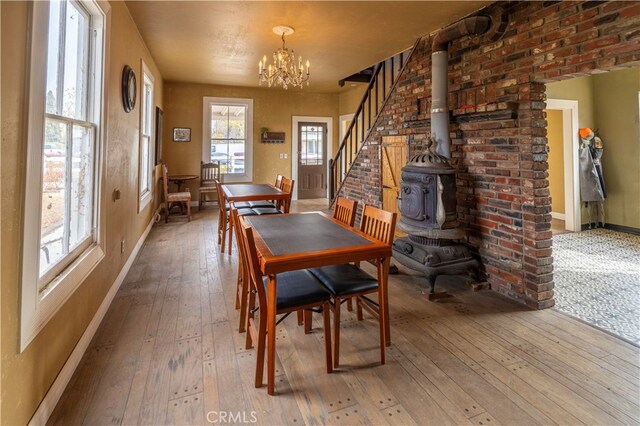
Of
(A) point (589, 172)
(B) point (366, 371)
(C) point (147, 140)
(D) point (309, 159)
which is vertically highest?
(C) point (147, 140)

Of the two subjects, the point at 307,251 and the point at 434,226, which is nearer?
the point at 307,251

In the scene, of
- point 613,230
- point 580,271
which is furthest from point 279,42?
point 613,230

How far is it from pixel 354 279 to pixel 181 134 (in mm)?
6453

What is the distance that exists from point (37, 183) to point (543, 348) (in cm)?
294

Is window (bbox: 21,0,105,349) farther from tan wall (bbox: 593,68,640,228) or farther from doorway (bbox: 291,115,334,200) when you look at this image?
tan wall (bbox: 593,68,640,228)

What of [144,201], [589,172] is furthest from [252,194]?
[589,172]

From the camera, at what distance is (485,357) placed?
2020mm

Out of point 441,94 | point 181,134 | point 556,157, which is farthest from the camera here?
point 181,134

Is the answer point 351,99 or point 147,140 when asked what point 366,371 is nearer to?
point 147,140

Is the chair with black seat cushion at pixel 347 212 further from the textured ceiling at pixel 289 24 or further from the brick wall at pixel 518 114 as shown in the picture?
the textured ceiling at pixel 289 24

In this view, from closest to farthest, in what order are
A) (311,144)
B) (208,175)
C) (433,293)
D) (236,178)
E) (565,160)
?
(433,293) → (565,160) → (208,175) → (236,178) → (311,144)

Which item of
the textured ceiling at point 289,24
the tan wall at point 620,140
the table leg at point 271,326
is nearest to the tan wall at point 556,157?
the tan wall at point 620,140

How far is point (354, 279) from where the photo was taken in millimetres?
1963

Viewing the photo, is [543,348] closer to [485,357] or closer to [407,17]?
[485,357]
